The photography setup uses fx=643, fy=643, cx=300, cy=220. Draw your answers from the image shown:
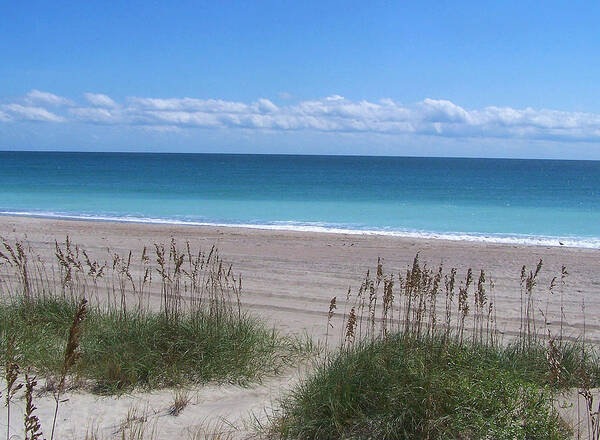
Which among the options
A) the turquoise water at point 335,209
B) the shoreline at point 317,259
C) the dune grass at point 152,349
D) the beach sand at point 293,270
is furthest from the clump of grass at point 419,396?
the turquoise water at point 335,209

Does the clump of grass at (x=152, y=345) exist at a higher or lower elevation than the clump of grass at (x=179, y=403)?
higher

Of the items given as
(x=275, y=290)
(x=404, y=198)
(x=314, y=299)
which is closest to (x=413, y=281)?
(x=314, y=299)

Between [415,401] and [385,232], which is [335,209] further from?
[415,401]

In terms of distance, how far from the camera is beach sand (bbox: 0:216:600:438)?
5.07m

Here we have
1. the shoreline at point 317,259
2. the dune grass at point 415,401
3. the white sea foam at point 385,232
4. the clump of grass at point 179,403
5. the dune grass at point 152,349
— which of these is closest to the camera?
the dune grass at point 415,401

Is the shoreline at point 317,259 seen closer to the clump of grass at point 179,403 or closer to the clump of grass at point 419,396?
the clump of grass at point 179,403

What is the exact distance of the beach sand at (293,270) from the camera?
507cm

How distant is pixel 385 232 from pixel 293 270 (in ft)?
34.0

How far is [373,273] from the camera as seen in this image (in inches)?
509

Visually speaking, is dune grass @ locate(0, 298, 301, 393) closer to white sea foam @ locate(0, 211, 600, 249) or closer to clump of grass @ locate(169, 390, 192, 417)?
clump of grass @ locate(169, 390, 192, 417)

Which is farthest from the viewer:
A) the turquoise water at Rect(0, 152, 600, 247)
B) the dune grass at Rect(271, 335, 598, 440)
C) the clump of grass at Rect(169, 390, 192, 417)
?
the turquoise water at Rect(0, 152, 600, 247)

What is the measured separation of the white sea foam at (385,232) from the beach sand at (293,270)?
177 cm

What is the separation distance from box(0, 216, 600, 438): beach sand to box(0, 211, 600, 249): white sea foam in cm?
177

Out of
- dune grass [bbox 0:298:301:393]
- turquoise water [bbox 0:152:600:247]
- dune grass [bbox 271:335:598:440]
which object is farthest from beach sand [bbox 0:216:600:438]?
turquoise water [bbox 0:152:600:247]
